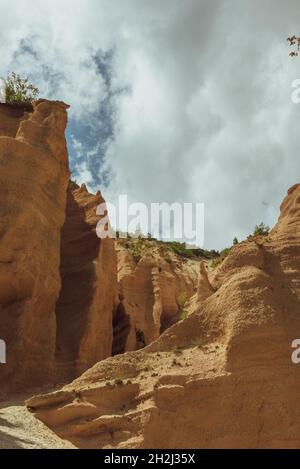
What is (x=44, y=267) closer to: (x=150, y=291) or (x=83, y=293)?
(x=83, y=293)

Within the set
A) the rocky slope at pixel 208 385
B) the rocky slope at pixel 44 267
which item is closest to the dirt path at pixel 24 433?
the rocky slope at pixel 208 385

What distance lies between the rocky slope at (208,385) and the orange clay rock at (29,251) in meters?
5.60

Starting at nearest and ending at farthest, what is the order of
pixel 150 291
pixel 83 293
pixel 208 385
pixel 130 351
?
pixel 208 385, pixel 130 351, pixel 83 293, pixel 150 291

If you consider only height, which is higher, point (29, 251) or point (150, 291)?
point (150, 291)

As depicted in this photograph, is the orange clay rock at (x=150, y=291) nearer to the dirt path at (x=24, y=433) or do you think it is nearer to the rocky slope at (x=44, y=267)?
the rocky slope at (x=44, y=267)

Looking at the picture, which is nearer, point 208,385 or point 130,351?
point 208,385

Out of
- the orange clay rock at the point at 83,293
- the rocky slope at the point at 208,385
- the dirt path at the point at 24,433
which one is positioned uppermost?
the orange clay rock at the point at 83,293

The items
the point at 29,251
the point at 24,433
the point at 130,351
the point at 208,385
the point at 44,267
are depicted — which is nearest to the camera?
the point at 24,433

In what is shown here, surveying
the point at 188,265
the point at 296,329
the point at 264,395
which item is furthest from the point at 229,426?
the point at 188,265

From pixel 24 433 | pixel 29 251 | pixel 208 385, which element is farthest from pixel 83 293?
pixel 24 433

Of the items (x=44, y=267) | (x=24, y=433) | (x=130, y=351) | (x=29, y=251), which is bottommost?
(x=24, y=433)

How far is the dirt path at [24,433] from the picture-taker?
13953 mm

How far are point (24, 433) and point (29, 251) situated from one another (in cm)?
950

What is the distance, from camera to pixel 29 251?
23.6 m
